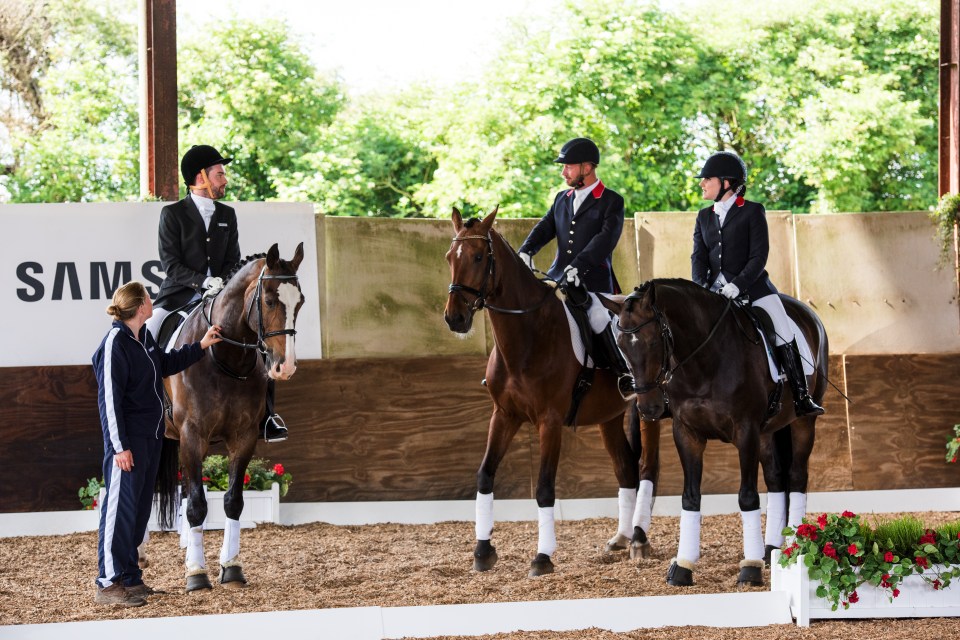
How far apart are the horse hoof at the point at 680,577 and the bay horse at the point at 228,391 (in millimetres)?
2133

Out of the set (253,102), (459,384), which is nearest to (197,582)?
(459,384)

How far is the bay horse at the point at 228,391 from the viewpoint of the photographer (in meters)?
5.19

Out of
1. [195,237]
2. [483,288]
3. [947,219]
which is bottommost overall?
[483,288]

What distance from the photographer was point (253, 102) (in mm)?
21766

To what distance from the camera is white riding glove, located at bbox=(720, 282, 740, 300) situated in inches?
225

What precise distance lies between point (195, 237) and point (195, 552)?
5.51 ft

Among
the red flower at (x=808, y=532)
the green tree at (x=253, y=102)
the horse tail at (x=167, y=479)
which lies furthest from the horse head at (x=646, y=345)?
the green tree at (x=253, y=102)

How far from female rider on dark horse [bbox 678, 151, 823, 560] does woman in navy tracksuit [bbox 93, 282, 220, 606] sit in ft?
9.63

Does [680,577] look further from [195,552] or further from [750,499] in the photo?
[195,552]

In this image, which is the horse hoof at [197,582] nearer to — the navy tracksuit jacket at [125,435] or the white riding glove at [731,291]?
the navy tracksuit jacket at [125,435]

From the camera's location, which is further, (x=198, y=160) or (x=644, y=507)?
(x=644, y=507)

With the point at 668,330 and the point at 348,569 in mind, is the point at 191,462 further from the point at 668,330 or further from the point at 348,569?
the point at 668,330

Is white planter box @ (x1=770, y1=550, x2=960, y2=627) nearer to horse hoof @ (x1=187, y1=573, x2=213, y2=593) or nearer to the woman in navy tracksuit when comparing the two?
horse hoof @ (x1=187, y1=573, x2=213, y2=593)

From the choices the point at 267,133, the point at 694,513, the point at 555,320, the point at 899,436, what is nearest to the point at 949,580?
the point at 694,513
